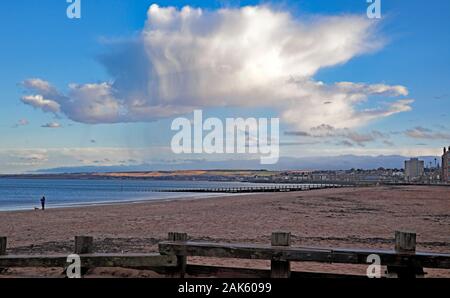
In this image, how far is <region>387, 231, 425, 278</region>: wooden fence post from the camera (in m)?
6.09

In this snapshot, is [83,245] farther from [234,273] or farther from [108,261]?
[234,273]

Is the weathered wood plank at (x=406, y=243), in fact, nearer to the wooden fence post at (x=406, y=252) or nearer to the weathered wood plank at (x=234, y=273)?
the wooden fence post at (x=406, y=252)

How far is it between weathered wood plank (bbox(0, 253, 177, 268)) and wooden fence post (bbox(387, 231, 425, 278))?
10.6ft

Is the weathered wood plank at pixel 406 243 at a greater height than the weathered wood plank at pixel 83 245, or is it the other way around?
the weathered wood plank at pixel 406 243

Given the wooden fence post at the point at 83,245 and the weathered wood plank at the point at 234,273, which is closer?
the weathered wood plank at the point at 234,273

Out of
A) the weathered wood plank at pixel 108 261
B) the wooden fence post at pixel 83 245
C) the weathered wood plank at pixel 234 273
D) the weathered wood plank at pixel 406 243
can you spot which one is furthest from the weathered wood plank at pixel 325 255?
the wooden fence post at pixel 83 245

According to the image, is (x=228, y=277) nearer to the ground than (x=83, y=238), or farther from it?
nearer to the ground

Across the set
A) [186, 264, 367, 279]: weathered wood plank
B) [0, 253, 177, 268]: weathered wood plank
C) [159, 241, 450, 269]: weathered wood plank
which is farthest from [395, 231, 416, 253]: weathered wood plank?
[0, 253, 177, 268]: weathered wood plank

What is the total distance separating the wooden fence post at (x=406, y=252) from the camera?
6090mm

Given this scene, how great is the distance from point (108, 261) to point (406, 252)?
4.31 meters
